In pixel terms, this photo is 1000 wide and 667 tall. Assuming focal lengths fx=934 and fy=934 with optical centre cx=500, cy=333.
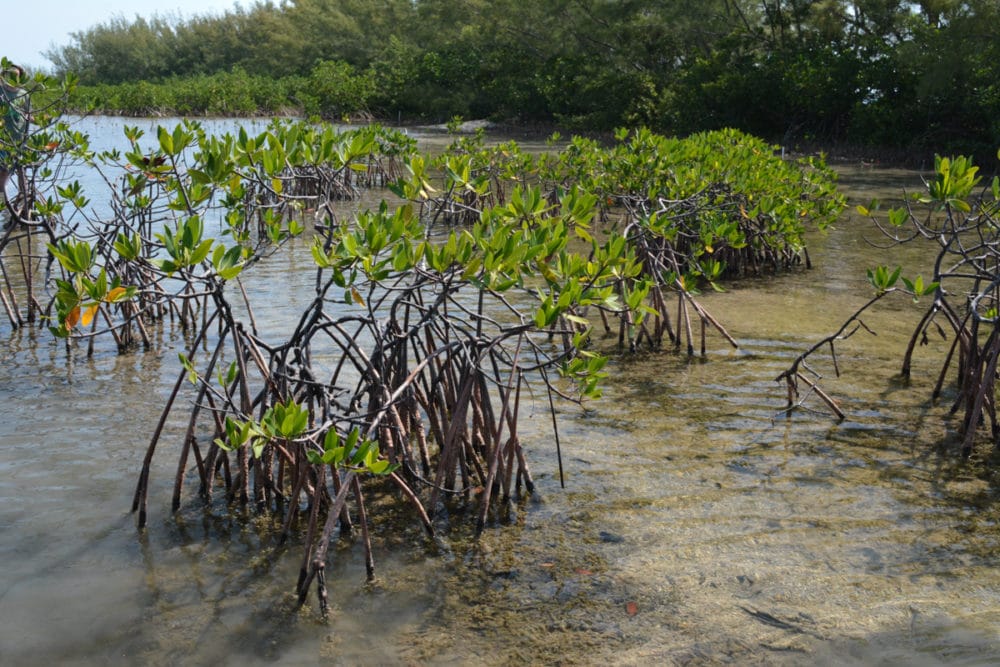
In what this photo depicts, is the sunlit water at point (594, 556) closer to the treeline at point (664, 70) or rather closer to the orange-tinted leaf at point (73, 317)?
the orange-tinted leaf at point (73, 317)

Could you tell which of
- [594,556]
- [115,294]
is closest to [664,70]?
[594,556]

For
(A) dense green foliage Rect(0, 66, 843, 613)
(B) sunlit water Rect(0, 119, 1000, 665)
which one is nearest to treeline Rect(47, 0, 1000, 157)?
(A) dense green foliage Rect(0, 66, 843, 613)

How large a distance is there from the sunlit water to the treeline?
169 inches

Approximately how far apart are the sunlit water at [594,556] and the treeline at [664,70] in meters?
4.30

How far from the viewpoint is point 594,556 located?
116 inches

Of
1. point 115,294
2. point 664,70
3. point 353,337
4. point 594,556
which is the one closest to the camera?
point 115,294

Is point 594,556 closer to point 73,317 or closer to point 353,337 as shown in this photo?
point 353,337

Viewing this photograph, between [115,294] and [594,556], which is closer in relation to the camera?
[115,294]

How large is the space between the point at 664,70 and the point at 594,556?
22.0m

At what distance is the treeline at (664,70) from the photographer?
49.0 feet

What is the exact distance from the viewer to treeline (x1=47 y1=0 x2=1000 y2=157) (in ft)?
49.0

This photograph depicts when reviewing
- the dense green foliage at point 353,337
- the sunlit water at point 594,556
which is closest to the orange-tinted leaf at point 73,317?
the dense green foliage at point 353,337

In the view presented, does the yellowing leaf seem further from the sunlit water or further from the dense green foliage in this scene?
the sunlit water

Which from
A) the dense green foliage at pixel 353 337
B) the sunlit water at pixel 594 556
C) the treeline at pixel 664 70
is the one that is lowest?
the sunlit water at pixel 594 556
